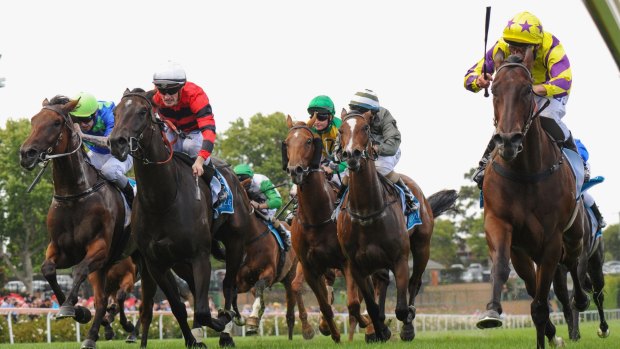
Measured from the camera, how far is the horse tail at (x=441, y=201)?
1290cm

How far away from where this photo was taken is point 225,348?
354 inches

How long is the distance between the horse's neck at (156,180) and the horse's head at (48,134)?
1194 mm

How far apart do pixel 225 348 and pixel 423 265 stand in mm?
2930

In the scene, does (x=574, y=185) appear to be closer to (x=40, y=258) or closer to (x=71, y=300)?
(x=71, y=300)

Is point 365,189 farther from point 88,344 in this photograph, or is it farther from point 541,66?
point 88,344

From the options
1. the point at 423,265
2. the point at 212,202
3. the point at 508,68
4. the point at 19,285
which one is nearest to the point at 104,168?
the point at 212,202

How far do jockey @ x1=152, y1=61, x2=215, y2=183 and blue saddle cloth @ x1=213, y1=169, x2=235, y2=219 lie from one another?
0.21 meters

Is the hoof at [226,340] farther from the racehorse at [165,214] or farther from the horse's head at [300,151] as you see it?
the horse's head at [300,151]

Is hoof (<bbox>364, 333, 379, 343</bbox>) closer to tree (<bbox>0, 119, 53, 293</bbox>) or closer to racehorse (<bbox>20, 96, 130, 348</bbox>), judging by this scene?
racehorse (<bbox>20, 96, 130, 348</bbox>)

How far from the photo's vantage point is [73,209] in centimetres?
901

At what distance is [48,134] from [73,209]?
3.01 feet

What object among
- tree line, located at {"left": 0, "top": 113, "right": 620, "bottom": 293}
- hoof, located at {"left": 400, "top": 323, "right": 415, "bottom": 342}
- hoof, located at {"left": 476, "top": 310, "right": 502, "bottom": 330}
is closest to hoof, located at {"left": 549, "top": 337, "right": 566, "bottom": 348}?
hoof, located at {"left": 400, "top": 323, "right": 415, "bottom": 342}

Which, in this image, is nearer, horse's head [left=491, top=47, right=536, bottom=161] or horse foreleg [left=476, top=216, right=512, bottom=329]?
horse's head [left=491, top=47, right=536, bottom=161]

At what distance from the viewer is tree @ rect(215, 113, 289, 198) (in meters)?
55.5
